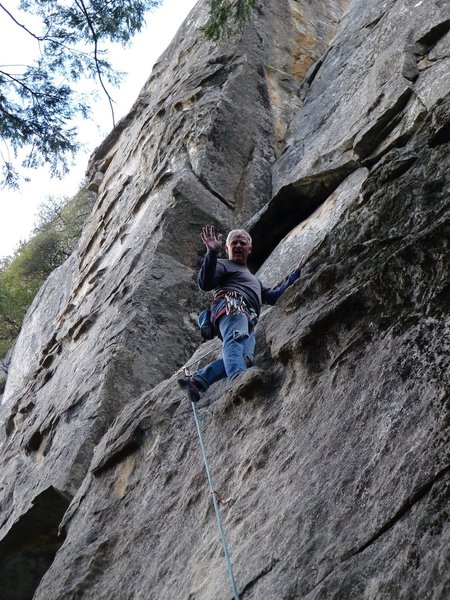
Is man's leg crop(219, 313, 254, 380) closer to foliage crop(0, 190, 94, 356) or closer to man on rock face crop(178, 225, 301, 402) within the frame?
man on rock face crop(178, 225, 301, 402)

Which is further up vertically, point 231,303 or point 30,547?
point 231,303

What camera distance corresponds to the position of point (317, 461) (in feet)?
13.1

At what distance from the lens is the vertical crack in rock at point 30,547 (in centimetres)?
743

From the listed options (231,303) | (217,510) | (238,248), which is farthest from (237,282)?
(217,510)

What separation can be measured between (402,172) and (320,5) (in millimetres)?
11123

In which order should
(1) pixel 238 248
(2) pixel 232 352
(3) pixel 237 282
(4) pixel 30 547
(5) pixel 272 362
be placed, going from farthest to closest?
(4) pixel 30 547
(1) pixel 238 248
(3) pixel 237 282
(2) pixel 232 352
(5) pixel 272 362

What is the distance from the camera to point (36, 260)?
23.2 m

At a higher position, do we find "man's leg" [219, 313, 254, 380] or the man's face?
the man's face

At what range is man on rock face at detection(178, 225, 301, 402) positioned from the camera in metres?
5.68

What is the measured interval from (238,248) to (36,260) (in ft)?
57.5

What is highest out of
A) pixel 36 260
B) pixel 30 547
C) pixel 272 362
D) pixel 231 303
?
pixel 36 260

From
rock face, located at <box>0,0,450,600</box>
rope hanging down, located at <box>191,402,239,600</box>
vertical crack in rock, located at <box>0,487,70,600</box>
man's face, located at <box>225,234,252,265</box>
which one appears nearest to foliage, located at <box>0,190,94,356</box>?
rock face, located at <box>0,0,450,600</box>

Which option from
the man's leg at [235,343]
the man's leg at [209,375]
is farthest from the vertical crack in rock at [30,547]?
the man's leg at [235,343]

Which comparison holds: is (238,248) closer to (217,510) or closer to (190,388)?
(190,388)
